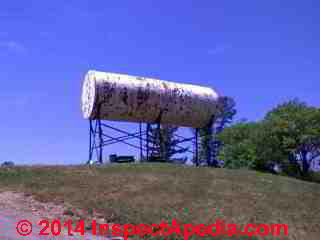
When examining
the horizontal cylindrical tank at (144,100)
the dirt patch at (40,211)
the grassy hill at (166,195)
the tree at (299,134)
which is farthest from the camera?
the tree at (299,134)

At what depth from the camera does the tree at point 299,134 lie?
1054 inches

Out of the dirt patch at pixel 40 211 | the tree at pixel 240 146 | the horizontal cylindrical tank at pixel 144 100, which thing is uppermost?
the horizontal cylindrical tank at pixel 144 100

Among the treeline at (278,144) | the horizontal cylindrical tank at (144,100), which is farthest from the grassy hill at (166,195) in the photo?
the treeline at (278,144)

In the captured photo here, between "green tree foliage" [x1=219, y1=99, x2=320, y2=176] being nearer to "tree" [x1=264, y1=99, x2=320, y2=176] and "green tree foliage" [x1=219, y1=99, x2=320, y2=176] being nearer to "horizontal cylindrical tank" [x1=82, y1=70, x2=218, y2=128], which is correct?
"tree" [x1=264, y1=99, x2=320, y2=176]

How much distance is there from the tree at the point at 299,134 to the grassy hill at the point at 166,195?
960cm

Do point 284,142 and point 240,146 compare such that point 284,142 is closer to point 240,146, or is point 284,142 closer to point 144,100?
point 240,146

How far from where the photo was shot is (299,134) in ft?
88.5

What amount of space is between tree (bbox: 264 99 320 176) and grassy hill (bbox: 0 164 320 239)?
31.5 ft

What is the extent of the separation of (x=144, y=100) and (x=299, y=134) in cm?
991

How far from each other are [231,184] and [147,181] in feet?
10.4

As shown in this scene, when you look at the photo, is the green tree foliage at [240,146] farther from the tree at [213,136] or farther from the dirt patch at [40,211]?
the dirt patch at [40,211]

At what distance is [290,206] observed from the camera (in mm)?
14797

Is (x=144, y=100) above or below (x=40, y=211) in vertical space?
above

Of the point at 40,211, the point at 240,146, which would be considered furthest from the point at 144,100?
the point at 40,211
